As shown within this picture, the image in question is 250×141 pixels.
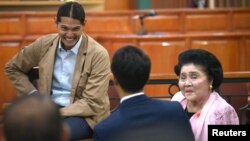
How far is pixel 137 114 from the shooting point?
192 centimetres

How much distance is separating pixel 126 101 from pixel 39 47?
1255 millimetres

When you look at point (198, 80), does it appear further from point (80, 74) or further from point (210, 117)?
point (80, 74)

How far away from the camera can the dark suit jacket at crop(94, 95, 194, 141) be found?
6.20 feet

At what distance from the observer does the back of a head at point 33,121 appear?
1.29 m

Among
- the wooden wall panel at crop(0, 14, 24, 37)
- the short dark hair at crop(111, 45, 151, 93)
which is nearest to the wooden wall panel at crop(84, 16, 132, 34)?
the wooden wall panel at crop(0, 14, 24, 37)

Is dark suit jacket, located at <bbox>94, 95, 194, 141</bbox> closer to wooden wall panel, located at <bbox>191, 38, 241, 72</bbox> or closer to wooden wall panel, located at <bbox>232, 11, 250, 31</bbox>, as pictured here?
wooden wall panel, located at <bbox>191, 38, 241, 72</bbox>

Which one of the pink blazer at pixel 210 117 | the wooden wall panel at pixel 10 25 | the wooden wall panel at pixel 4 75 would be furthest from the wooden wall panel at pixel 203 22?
the pink blazer at pixel 210 117

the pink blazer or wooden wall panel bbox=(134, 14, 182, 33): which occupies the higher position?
the pink blazer

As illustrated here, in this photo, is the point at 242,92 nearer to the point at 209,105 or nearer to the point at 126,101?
the point at 209,105

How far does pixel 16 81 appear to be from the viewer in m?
3.12

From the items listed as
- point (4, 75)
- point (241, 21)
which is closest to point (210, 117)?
point (4, 75)

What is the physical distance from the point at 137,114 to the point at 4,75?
4.22m

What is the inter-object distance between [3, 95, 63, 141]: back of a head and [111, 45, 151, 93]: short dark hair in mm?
663

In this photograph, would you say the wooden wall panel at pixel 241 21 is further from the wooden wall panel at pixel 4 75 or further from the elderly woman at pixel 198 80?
the elderly woman at pixel 198 80
